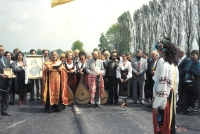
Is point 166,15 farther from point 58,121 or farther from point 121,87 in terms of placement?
point 58,121

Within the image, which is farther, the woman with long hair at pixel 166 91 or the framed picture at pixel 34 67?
the framed picture at pixel 34 67

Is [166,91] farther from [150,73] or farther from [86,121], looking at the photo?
[150,73]

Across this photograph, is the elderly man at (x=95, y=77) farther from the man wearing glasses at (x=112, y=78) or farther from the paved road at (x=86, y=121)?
the paved road at (x=86, y=121)

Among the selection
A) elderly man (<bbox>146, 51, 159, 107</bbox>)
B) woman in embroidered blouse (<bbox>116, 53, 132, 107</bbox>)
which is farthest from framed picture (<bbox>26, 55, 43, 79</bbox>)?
elderly man (<bbox>146, 51, 159, 107</bbox>)

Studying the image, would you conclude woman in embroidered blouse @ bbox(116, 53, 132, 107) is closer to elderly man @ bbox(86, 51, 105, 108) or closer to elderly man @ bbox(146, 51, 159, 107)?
elderly man @ bbox(86, 51, 105, 108)

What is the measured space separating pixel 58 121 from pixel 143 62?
15.9 ft

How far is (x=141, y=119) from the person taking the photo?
8.79 m

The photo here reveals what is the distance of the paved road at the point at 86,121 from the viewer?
738 cm

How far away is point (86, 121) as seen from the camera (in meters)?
8.38

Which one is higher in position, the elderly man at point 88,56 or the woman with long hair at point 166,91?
the elderly man at point 88,56

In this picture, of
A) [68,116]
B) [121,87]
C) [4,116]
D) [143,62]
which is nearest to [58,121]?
[68,116]

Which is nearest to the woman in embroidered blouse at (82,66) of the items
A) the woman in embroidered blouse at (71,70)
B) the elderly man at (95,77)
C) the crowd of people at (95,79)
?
the crowd of people at (95,79)

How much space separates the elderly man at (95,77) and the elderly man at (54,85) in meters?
1.32

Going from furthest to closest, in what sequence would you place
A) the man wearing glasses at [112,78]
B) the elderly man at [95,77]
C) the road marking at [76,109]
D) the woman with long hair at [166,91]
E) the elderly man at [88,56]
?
the elderly man at [88,56]
the man wearing glasses at [112,78]
the elderly man at [95,77]
the road marking at [76,109]
the woman with long hair at [166,91]
